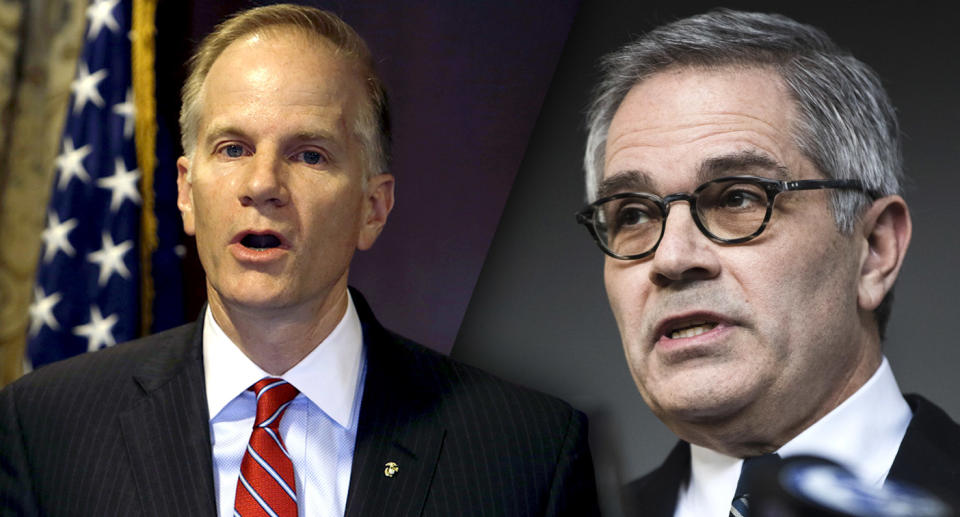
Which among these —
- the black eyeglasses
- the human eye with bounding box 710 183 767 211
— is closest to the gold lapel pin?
the black eyeglasses

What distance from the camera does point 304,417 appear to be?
7.13ft

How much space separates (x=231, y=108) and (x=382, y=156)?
374mm

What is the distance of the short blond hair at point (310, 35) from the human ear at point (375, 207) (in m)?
0.03

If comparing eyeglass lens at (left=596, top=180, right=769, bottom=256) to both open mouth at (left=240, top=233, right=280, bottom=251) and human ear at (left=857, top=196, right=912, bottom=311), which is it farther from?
open mouth at (left=240, top=233, right=280, bottom=251)

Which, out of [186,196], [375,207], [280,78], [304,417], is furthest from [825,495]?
[186,196]

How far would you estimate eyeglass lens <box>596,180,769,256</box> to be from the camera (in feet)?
5.94

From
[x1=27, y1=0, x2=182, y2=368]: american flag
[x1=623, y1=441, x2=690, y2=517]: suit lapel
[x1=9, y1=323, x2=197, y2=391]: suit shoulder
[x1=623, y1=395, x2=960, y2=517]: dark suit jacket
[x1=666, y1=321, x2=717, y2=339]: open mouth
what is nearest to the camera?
[x1=623, y1=395, x2=960, y2=517]: dark suit jacket

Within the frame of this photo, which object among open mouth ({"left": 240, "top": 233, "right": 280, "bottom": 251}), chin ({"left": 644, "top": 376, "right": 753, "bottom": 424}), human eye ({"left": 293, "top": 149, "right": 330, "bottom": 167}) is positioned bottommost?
chin ({"left": 644, "top": 376, "right": 753, "bottom": 424})

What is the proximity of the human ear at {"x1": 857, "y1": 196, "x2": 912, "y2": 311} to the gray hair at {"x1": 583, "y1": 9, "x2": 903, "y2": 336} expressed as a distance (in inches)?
0.7

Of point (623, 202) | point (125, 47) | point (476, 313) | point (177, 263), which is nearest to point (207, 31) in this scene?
point (125, 47)

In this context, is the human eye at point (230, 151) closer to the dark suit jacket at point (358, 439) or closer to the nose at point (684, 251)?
the dark suit jacket at point (358, 439)

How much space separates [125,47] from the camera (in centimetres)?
293

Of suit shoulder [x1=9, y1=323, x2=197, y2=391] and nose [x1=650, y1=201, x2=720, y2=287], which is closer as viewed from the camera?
nose [x1=650, y1=201, x2=720, y2=287]

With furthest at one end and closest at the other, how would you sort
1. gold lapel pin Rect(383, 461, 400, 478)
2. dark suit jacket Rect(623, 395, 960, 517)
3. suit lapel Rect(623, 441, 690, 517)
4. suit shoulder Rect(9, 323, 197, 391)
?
suit shoulder Rect(9, 323, 197, 391) < gold lapel pin Rect(383, 461, 400, 478) < suit lapel Rect(623, 441, 690, 517) < dark suit jacket Rect(623, 395, 960, 517)
